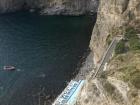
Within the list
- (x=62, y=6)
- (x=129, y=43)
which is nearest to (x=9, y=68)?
(x=129, y=43)

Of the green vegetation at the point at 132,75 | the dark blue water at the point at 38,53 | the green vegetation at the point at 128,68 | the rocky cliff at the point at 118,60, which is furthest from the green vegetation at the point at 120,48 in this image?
the dark blue water at the point at 38,53

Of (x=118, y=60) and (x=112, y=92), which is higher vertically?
(x=118, y=60)

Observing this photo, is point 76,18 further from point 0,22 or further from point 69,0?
point 0,22

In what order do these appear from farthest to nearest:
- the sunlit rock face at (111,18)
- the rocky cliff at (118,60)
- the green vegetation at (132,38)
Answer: the sunlit rock face at (111,18), the green vegetation at (132,38), the rocky cliff at (118,60)

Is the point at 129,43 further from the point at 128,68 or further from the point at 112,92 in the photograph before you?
the point at 112,92

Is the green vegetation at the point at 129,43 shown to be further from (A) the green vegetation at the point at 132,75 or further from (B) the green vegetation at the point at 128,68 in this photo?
(A) the green vegetation at the point at 132,75

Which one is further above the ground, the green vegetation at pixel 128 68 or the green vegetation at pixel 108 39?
the green vegetation at pixel 128 68

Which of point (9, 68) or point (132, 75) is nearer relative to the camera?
point (132, 75)
